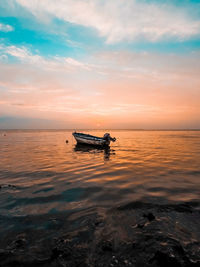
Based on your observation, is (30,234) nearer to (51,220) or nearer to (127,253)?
(51,220)

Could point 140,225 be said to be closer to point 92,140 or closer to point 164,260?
point 164,260

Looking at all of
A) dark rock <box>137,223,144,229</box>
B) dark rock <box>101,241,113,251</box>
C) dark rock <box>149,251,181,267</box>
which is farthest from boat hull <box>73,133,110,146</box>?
dark rock <box>149,251,181,267</box>

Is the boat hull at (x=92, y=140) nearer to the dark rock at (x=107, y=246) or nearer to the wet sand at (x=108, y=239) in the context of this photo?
the wet sand at (x=108, y=239)

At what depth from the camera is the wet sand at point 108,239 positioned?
3.87 metres

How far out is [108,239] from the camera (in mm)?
4590

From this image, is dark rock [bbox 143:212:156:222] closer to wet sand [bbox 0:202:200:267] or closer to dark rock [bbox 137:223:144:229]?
wet sand [bbox 0:202:200:267]

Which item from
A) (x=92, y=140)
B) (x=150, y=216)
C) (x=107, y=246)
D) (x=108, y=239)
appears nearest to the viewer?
(x=107, y=246)

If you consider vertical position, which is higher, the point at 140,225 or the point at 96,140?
the point at 96,140

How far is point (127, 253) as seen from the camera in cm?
406

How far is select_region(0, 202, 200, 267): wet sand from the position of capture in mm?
3865

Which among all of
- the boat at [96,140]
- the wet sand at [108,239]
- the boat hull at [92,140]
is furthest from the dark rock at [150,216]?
the boat hull at [92,140]

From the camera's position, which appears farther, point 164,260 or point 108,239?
point 108,239

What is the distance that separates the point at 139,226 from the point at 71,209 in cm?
284

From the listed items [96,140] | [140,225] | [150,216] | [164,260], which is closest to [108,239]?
[140,225]
